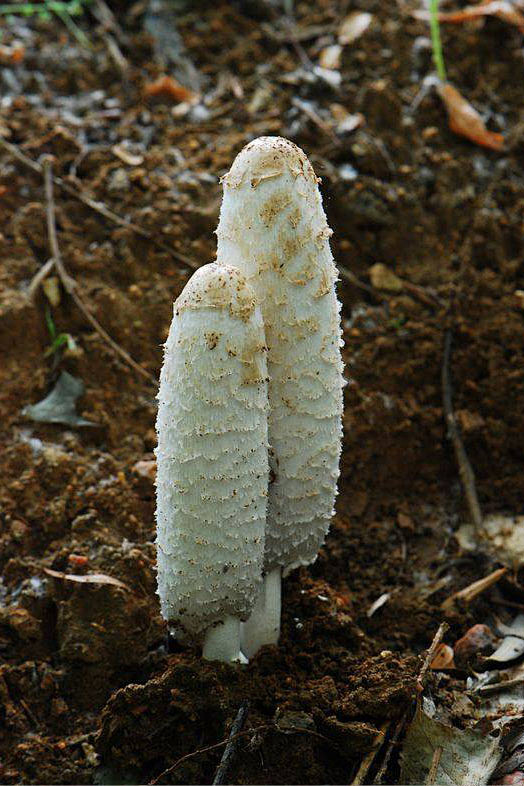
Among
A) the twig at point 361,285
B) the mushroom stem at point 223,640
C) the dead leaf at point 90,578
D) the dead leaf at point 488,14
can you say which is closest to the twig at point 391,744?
the mushroom stem at point 223,640

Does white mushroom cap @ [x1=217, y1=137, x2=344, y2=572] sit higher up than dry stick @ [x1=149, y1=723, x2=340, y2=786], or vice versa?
white mushroom cap @ [x1=217, y1=137, x2=344, y2=572]

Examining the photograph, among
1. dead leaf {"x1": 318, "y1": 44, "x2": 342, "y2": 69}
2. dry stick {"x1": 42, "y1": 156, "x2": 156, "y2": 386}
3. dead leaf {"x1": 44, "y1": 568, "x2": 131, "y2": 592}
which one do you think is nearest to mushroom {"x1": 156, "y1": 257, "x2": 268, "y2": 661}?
dead leaf {"x1": 44, "y1": 568, "x2": 131, "y2": 592}

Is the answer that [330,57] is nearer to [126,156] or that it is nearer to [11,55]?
[126,156]

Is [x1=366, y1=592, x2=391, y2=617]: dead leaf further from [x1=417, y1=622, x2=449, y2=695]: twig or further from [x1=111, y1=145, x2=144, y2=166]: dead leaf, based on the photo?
[x1=111, y1=145, x2=144, y2=166]: dead leaf

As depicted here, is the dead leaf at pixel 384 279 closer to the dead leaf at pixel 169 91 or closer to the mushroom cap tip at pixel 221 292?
the dead leaf at pixel 169 91

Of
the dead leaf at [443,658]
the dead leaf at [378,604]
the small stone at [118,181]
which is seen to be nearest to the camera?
the dead leaf at [443,658]

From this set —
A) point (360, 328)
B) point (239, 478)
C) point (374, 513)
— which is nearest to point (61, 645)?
point (239, 478)

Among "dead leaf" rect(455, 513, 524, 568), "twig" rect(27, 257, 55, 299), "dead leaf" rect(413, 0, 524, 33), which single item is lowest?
"dead leaf" rect(455, 513, 524, 568)
